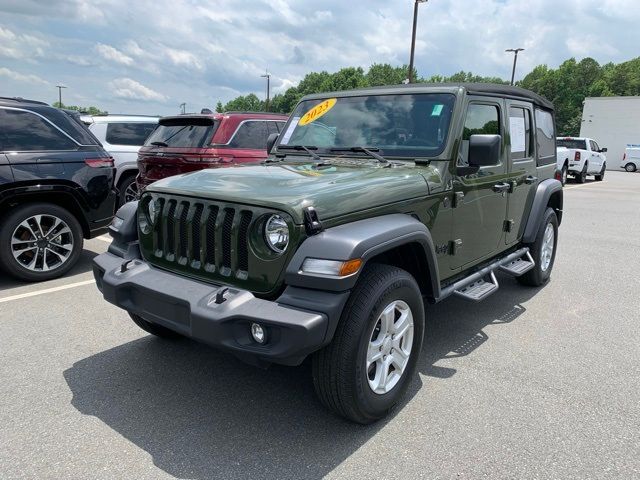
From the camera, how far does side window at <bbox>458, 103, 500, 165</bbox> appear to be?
3.61 meters

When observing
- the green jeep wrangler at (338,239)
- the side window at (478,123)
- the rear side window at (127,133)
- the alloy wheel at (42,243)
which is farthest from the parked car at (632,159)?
the alloy wheel at (42,243)

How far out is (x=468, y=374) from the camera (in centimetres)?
344

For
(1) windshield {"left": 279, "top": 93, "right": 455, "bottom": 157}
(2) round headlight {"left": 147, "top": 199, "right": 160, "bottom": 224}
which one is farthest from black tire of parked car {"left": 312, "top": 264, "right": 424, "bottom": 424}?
(2) round headlight {"left": 147, "top": 199, "right": 160, "bottom": 224}

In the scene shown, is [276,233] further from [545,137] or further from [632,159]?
[632,159]

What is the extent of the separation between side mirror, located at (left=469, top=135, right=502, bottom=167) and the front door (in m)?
0.21

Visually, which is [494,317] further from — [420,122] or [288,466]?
[288,466]

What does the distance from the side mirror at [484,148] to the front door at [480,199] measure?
0.21m

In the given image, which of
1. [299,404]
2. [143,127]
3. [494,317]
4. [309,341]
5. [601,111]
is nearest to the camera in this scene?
[309,341]

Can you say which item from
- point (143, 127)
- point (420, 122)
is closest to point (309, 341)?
point (420, 122)

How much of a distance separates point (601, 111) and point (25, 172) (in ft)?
152

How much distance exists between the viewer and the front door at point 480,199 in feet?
11.8

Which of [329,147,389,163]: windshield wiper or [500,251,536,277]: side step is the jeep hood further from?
[500,251,536,277]: side step

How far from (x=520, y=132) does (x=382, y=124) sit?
1.67 metres

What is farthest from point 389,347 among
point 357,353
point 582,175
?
point 582,175
